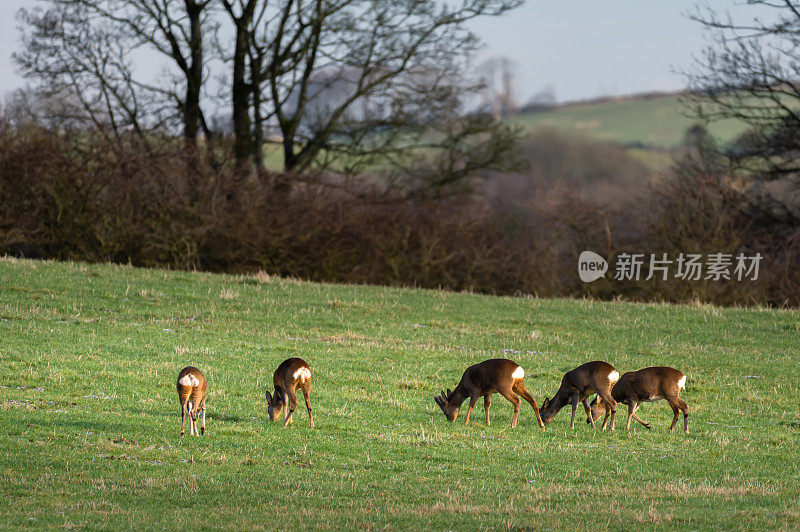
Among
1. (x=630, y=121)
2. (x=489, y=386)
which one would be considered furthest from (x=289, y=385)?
(x=630, y=121)

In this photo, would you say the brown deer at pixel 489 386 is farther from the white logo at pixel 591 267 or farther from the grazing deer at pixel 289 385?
the white logo at pixel 591 267

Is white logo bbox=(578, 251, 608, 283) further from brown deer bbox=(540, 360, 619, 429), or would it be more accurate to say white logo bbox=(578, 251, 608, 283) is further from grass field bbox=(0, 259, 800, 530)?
brown deer bbox=(540, 360, 619, 429)

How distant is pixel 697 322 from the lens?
24.8 meters

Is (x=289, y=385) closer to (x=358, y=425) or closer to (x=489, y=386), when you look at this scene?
(x=358, y=425)

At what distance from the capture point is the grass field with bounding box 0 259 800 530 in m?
8.83

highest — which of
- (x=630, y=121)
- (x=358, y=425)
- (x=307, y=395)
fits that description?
(x=630, y=121)

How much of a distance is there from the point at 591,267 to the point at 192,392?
27413 mm

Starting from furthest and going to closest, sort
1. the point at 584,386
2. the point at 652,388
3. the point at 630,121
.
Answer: the point at 630,121 < the point at 584,386 < the point at 652,388

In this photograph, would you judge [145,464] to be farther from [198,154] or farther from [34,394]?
[198,154]

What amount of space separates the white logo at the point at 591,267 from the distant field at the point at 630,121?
48.4m

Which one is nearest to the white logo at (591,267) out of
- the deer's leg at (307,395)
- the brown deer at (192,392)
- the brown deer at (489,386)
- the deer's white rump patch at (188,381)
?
the brown deer at (489,386)

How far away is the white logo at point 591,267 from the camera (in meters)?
36.5

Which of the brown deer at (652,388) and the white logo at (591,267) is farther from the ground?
the white logo at (591,267)

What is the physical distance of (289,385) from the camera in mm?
12266
